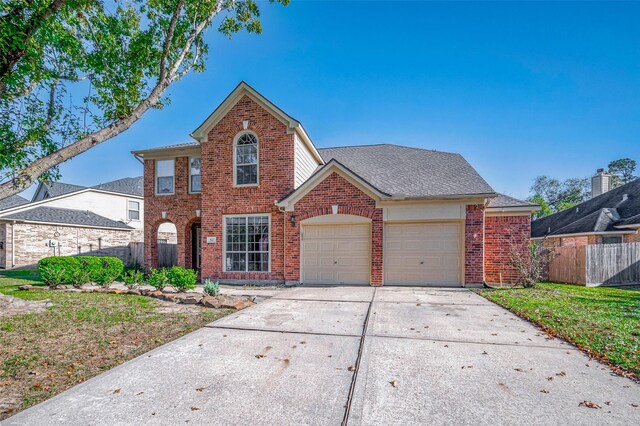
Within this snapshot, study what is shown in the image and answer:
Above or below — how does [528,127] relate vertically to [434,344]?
above

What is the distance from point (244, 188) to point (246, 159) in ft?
3.84

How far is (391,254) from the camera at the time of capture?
10961 mm

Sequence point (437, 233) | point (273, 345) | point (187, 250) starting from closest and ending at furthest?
point (273, 345) < point (437, 233) < point (187, 250)

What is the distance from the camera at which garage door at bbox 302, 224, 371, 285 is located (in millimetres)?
11117

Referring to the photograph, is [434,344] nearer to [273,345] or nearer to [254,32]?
[273,345]

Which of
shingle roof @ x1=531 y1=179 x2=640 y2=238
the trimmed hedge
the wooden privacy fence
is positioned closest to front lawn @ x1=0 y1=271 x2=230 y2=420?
the trimmed hedge

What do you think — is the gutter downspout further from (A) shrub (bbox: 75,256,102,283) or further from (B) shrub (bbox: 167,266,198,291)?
(B) shrub (bbox: 167,266,198,291)

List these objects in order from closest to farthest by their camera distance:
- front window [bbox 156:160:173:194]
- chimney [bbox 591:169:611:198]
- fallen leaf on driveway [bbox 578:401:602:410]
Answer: fallen leaf on driveway [bbox 578:401:602:410] < front window [bbox 156:160:173:194] < chimney [bbox 591:169:611:198]

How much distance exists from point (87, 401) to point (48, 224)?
846 inches

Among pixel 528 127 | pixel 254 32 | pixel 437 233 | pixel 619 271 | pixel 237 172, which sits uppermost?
pixel 254 32

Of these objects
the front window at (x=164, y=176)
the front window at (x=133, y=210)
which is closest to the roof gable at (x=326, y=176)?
the front window at (x=164, y=176)

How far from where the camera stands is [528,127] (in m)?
17.1

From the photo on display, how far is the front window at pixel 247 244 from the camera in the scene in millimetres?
11914

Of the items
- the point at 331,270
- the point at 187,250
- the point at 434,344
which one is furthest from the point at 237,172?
the point at 434,344
